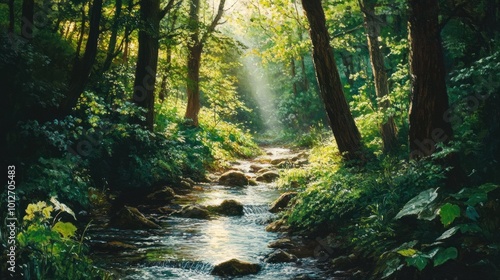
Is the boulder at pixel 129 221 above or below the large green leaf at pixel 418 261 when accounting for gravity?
below

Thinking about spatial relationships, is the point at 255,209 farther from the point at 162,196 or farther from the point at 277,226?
the point at 162,196

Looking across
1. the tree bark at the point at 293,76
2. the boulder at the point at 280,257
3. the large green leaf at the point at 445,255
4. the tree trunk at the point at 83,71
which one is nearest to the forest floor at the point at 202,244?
the boulder at the point at 280,257

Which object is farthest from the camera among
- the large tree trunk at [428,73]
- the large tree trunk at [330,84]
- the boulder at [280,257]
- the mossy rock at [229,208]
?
the mossy rock at [229,208]

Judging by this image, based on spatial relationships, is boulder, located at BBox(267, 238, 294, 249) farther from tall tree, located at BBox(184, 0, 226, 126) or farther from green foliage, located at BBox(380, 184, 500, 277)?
tall tree, located at BBox(184, 0, 226, 126)

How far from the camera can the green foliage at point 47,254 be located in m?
4.10

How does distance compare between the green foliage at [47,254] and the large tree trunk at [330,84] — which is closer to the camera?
the green foliage at [47,254]

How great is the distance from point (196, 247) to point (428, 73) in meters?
4.82

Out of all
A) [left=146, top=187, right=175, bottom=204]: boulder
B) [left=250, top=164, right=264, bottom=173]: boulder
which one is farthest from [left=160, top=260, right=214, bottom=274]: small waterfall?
[left=250, top=164, right=264, bottom=173]: boulder

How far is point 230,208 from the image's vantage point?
1078 cm

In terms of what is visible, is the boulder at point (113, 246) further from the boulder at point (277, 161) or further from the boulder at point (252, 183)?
the boulder at point (277, 161)

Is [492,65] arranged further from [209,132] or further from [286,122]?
[286,122]

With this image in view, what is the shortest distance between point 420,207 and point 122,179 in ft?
27.0

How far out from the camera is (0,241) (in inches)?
160

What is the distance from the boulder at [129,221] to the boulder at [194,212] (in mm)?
1181
